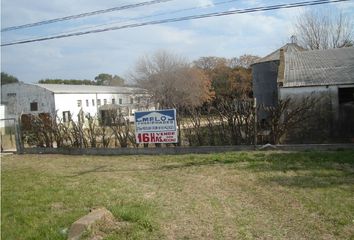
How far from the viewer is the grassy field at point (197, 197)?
6477 mm

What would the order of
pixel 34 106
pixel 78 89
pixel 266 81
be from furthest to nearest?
pixel 78 89
pixel 34 106
pixel 266 81

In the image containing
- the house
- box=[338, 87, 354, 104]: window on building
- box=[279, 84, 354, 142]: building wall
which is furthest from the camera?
box=[338, 87, 354, 104]: window on building

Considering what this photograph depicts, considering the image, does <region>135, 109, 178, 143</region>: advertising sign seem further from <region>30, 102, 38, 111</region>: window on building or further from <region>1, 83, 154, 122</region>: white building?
<region>30, 102, 38, 111</region>: window on building

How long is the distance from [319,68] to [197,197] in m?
15.4

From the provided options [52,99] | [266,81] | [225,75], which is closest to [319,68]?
[266,81]

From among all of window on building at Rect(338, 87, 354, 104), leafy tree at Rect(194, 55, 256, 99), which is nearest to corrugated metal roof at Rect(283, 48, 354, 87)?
window on building at Rect(338, 87, 354, 104)

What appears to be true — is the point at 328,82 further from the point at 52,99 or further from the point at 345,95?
the point at 52,99

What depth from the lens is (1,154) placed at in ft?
65.8

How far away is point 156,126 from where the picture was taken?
16.3 m

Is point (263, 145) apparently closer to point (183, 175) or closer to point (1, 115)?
point (183, 175)

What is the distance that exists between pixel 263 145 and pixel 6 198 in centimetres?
908

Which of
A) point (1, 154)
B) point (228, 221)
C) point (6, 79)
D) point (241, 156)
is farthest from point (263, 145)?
point (6, 79)

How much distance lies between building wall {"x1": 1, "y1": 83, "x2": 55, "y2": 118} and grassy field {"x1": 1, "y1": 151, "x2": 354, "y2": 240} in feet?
119

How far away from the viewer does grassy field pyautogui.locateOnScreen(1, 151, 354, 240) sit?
255 inches
